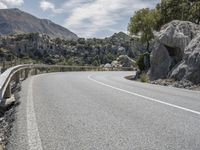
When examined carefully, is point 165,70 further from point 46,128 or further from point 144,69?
point 46,128

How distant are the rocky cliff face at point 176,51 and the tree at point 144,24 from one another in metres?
22.9

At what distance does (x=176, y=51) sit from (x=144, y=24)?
2724 cm

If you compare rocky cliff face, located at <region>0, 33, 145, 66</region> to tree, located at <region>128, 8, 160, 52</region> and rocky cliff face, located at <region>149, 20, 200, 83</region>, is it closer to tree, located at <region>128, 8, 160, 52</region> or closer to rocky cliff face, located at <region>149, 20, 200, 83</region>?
tree, located at <region>128, 8, 160, 52</region>

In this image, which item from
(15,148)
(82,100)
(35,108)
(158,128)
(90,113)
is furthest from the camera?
(82,100)

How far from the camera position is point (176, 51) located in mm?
29484

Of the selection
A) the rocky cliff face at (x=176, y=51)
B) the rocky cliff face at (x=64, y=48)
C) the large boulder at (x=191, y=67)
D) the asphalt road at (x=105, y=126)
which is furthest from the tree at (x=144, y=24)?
the rocky cliff face at (x=64, y=48)

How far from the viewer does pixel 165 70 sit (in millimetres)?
29703

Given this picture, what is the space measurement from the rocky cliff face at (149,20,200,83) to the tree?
22.9 m

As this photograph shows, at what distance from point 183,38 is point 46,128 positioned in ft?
71.7

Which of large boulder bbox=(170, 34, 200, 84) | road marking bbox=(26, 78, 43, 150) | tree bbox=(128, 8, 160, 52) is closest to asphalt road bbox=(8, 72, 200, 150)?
road marking bbox=(26, 78, 43, 150)

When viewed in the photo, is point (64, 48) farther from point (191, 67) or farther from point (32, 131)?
point (32, 131)

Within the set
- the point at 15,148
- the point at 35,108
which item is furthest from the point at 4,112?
the point at 15,148

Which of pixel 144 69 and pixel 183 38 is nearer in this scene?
pixel 183 38

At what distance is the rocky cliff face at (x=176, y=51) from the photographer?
79.4ft
